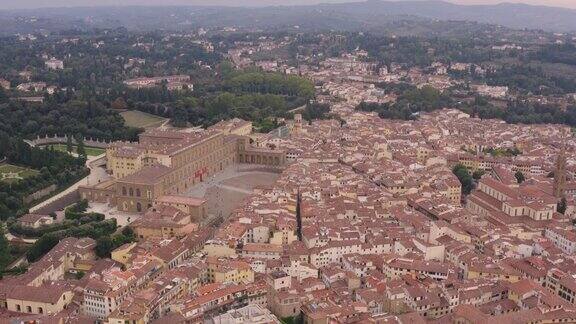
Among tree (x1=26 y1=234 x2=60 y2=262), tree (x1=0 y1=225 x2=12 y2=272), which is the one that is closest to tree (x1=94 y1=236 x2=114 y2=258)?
tree (x1=26 y1=234 x2=60 y2=262)

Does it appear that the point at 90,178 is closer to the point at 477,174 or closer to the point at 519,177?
the point at 477,174

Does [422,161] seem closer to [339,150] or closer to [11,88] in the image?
[339,150]

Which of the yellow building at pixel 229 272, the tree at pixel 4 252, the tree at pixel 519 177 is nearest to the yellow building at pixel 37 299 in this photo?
the tree at pixel 4 252

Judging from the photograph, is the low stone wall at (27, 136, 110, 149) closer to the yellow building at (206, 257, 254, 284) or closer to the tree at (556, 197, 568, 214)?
the yellow building at (206, 257, 254, 284)

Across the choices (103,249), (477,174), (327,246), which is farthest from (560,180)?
(103,249)

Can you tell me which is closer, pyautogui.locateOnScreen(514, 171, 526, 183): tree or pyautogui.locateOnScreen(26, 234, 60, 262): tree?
pyautogui.locateOnScreen(26, 234, 60, 262): tree

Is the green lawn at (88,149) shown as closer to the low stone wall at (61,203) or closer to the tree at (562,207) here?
the low stone wall at (61,203)
